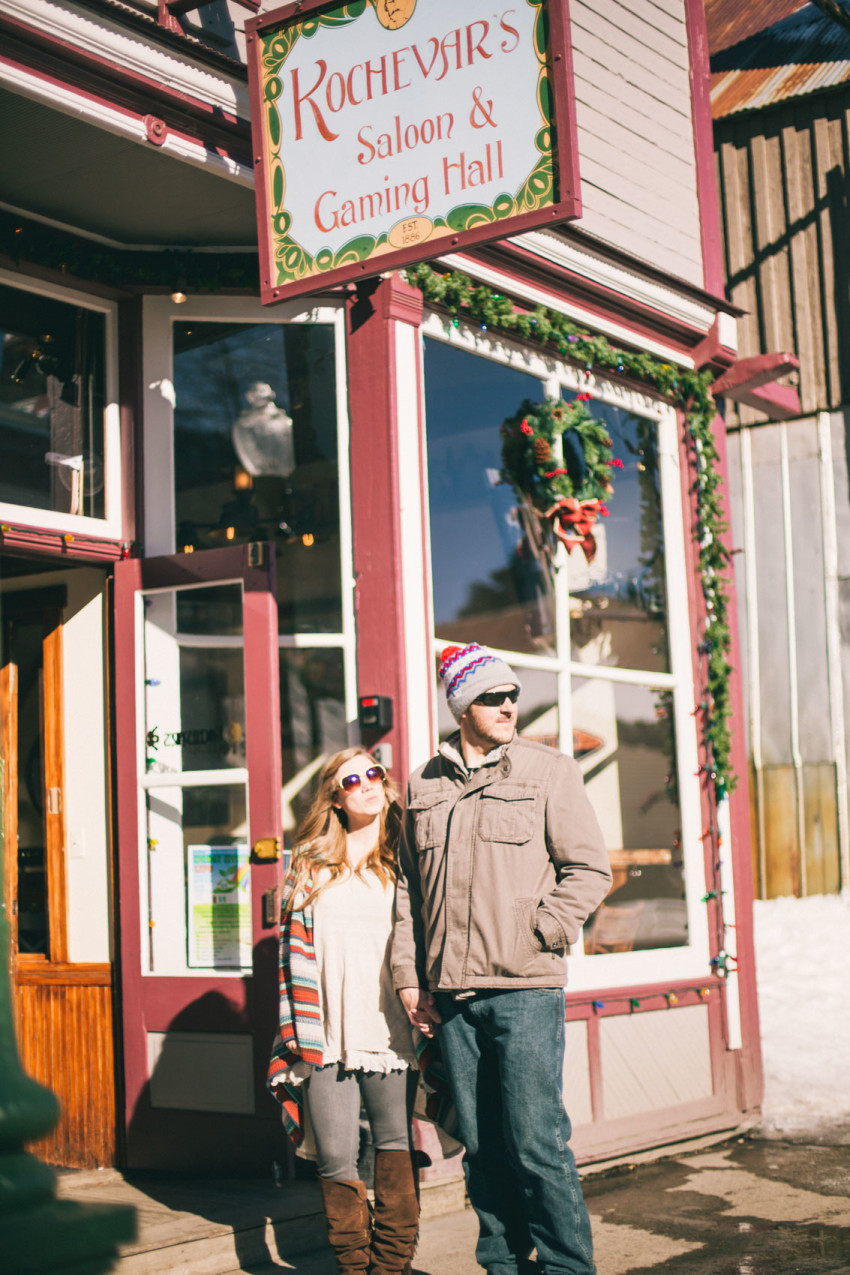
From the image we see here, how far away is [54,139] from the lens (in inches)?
199

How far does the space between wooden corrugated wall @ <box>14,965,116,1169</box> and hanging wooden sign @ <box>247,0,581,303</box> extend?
302 centimetres

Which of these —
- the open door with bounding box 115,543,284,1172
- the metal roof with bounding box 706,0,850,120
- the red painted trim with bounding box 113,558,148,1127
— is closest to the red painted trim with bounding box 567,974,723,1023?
the open door with bounding box 115,543,284,1172

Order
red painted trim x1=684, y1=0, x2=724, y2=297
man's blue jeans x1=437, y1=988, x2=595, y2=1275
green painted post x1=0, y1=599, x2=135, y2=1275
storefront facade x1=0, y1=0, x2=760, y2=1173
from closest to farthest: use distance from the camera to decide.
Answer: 1. green painted post x1=0, y1=599, x2=135, y2=1275
2. man's blue jeans x1=437, y1=988, x2=595, y2=1275
3. storefront facade x1=0, y1=0, x2=760, y2=1173
4. red painted trim x1=684, y1=0, x2=724, y2=297

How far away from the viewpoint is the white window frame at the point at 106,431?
5.65 metres

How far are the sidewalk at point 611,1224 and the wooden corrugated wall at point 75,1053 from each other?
6.6 inches

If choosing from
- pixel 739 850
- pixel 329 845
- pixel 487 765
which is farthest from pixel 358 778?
pixel 739 850

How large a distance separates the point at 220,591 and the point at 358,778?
1.61 m

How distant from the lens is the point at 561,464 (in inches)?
267

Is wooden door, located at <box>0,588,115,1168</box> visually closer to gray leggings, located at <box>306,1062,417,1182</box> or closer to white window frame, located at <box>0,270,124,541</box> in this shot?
white window frame, located at <box>0,270,124,541</box>

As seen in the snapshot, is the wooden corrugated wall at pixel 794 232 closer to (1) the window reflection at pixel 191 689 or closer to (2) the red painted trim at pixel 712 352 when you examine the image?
(2) the red painted trim at pixel 712 352

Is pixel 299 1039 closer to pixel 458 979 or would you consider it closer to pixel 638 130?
pixel 458 979

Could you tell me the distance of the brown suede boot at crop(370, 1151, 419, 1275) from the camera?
4078 mm

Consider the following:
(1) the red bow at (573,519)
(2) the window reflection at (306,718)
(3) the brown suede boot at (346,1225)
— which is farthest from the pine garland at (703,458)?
(3) the brown suede boot at (346,1225)

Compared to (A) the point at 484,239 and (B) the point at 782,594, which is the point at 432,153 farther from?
(B) the point at 782,594
